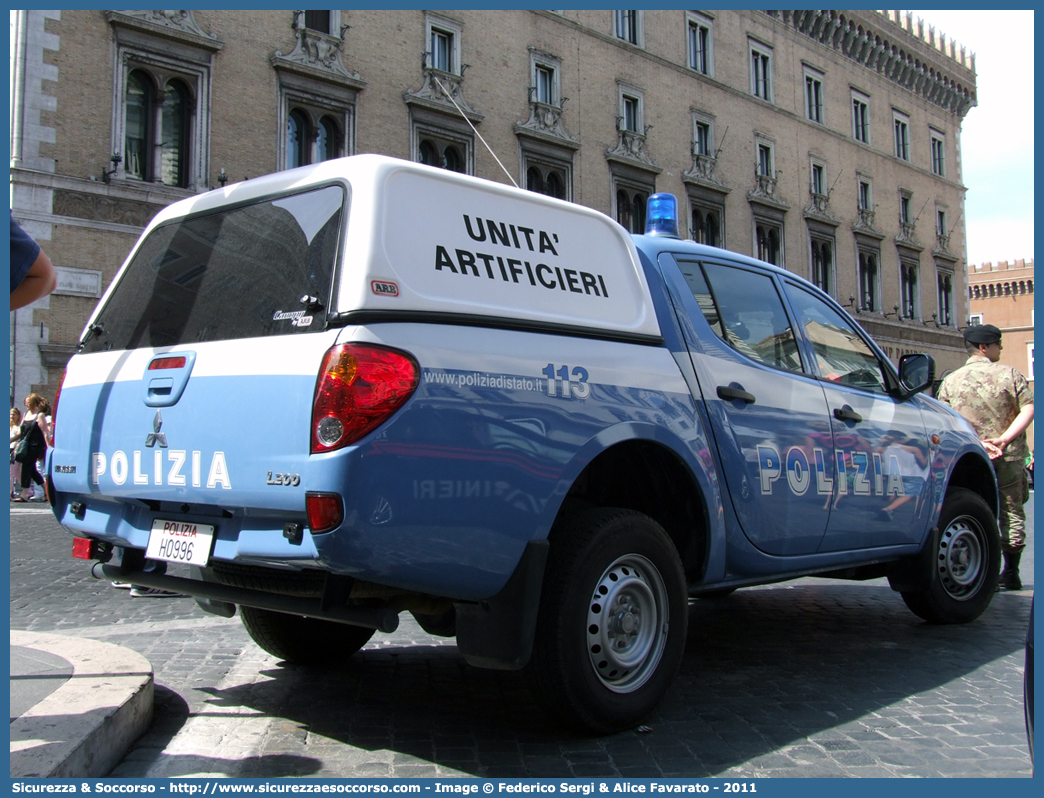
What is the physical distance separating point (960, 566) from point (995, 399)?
1963 mm

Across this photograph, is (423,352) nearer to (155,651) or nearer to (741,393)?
(741,393)

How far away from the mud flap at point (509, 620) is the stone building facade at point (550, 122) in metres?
7.30

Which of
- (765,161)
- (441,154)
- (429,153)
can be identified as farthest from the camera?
(765,161)

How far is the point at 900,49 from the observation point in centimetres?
4206

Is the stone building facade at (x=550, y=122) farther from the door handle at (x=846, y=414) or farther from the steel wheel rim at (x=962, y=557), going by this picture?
the steel wheel rim at (x=962, y=557)

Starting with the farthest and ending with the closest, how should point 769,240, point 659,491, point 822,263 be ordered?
point 822,263 < point 769,240 < point 659,491

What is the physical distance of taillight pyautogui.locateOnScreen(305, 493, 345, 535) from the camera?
2.73 m

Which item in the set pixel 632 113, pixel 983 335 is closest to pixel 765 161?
pixel 632 113

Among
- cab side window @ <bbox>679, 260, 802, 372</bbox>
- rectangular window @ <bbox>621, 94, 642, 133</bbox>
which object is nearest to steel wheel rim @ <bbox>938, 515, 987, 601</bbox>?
cab side window @ <bbox>679, 260, 802, 372</bbox>

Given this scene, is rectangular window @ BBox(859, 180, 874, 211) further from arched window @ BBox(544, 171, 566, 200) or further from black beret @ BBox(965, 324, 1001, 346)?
black beret @ BBox(965, 324, 1001, 346)

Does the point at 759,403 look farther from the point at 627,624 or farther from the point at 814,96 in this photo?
the point at 814,96

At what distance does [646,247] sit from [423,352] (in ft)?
5.41

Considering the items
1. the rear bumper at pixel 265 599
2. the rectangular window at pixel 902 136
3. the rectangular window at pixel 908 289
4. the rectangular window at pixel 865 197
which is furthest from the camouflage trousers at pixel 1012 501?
the rectangular window at pixel 902 136

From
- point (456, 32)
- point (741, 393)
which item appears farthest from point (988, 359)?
point (456, 32)
